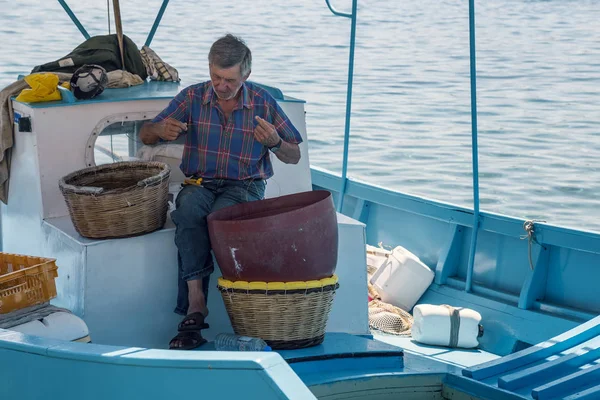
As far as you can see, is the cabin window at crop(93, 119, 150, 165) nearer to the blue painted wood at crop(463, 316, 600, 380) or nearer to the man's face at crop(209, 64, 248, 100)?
the man's face at crop(209, 64, 248, 100)

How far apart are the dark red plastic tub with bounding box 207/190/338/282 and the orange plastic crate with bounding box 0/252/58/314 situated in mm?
704

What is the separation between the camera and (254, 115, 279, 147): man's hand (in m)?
4.10

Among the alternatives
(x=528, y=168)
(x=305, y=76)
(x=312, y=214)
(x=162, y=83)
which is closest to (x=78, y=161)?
(x=162, y=83)

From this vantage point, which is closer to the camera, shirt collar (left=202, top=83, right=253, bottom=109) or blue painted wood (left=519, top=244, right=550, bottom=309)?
shirt collar (left=202, top=83, right=253, bottom=109)

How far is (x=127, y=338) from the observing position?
165 inches

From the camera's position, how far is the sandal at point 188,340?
160 inches

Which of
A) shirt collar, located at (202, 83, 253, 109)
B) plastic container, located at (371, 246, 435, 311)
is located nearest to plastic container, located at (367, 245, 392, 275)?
plastic container, located at (371, 246, 435, 311)

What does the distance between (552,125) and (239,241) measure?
→ 12884mm

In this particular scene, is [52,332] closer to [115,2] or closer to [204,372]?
[204,372]

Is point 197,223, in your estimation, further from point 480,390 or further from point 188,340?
point 480,390

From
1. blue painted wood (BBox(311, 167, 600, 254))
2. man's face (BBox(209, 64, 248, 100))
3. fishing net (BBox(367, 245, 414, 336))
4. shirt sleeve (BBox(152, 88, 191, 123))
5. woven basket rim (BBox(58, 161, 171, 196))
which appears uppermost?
man's face (BBox(209, 64, 248, 100))

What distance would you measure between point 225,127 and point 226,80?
0.28 m

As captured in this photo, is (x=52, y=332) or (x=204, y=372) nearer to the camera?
(x=204, y=372)

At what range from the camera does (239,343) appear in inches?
151
